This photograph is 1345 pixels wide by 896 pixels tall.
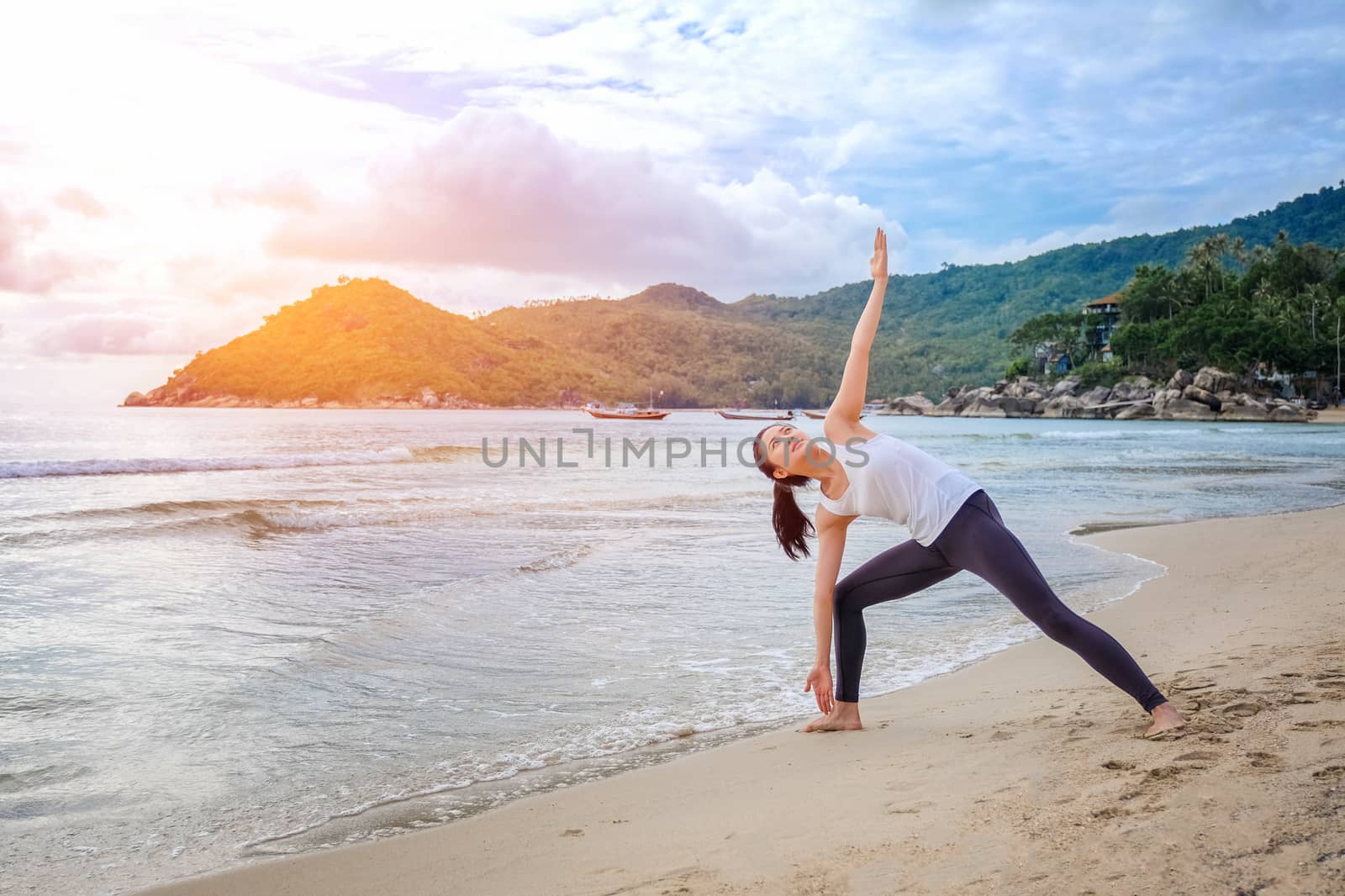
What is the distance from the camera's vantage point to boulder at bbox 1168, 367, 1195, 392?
8038cm

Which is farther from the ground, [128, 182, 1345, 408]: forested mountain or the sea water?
[128, 182, 1345, 408]: forested mountain

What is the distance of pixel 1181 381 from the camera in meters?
80.7

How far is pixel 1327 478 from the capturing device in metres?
19.9

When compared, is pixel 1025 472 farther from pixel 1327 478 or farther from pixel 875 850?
pixel 875 850

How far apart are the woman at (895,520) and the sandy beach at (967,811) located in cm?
33

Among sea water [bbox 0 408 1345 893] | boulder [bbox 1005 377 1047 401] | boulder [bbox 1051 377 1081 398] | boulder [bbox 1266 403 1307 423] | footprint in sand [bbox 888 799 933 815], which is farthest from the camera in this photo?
boulder [bbox 1005 377 1047 401]

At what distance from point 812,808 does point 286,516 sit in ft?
41.9

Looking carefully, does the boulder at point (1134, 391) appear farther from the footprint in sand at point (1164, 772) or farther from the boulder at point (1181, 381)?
the footprint in sand at point (1164, 772)

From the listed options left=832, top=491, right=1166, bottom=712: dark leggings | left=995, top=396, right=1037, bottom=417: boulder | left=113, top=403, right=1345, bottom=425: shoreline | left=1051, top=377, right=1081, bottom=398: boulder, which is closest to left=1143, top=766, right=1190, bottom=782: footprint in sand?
left=832, top=491, right=1166, bottom=712: dark leggings

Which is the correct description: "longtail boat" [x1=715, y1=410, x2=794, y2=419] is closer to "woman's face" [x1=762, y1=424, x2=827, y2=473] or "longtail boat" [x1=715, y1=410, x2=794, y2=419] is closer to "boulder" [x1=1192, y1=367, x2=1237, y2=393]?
"boulder" [x1=1192, y1=367, x2=1237, y2=393]

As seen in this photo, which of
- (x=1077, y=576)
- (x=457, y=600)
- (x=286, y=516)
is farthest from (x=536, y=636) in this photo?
(x=286, y=516)

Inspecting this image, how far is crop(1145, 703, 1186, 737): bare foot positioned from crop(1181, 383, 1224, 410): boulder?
84.9m

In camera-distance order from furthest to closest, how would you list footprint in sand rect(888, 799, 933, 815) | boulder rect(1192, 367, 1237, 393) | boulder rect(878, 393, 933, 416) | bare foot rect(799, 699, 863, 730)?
boulder rect(878, 393, 933, 416), boulder rect(1192, 367, 1237, 393), bare foot rect(799, 699, 863, 730), footprint in sand rect(888, 799, 933, 815)

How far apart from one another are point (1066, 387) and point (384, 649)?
97.5 metres
